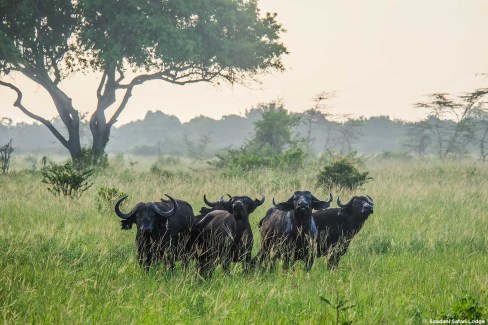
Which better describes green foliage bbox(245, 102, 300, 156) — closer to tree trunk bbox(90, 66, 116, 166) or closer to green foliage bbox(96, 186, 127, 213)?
tree trunk bbox(90, 66, 116, 166)

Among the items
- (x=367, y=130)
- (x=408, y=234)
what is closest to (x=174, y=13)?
(x=408, y=234)

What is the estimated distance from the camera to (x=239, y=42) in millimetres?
24703

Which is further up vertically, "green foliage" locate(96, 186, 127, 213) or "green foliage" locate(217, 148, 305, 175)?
"green foliage" locate(217, 148, 305, 175)

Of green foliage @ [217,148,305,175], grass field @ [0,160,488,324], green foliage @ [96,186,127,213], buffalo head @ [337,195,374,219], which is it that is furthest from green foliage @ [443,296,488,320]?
green foliage @ [217,148,305,175]

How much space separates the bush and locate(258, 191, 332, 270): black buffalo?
7907 millimetres

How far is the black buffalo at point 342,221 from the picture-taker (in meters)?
7.54

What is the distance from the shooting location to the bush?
50.1 ft

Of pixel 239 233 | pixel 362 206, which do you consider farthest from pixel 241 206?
pixel 362 206

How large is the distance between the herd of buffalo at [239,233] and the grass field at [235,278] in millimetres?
248

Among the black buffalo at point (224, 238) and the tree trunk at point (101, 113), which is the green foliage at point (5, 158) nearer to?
the tree trunk at point (101, 113)

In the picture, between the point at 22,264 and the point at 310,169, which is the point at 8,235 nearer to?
the point at 22,264

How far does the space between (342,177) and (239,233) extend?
9094mm

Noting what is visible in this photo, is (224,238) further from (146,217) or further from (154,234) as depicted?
(146,217)

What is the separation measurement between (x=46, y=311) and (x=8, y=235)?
11.0 feet
